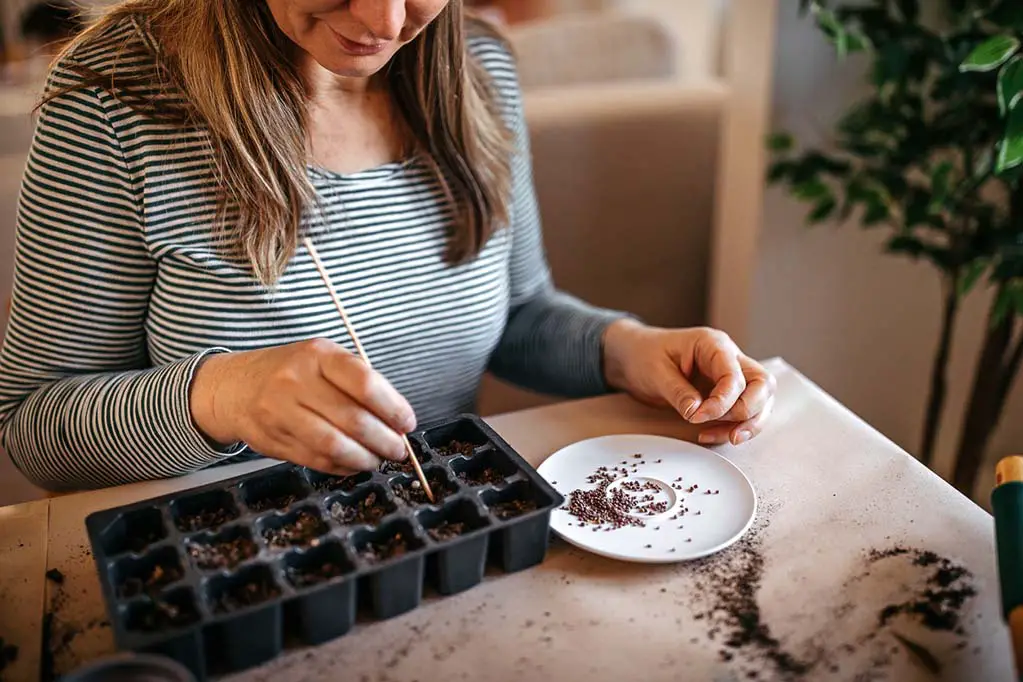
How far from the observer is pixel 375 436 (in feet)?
2.60

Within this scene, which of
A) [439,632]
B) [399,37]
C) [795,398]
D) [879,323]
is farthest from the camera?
[879,323]

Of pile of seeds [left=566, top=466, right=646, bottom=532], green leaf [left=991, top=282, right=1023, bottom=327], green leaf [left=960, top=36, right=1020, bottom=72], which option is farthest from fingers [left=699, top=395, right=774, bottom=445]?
green leaf [left=991, top=282, right=1023, bottom=327]

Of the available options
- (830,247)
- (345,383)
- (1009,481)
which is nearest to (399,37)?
(345,383)

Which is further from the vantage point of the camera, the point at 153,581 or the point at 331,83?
the point at 331,83

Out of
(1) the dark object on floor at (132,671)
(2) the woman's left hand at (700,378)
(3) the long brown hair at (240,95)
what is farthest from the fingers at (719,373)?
(1) the dark object on floor at (132,671)

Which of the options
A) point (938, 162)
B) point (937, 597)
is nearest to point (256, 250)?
point (937, 597)

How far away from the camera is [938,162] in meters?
1.50

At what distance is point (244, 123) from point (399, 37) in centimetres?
18

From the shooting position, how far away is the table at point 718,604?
2.32 feet

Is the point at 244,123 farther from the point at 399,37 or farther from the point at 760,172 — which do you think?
the point at 760,172

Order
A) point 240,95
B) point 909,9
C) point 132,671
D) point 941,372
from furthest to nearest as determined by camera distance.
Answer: point 941,372, point 909,9, point 240,95, point 132,671

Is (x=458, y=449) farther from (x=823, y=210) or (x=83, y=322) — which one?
(x=823, y=210)

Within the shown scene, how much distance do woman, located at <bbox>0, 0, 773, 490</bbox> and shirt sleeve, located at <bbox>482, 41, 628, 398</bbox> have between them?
17mm

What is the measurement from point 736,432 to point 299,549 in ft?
1.50
